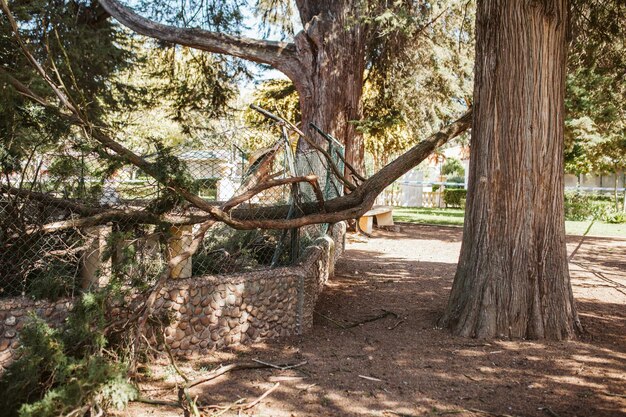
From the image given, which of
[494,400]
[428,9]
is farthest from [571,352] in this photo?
[428,9]

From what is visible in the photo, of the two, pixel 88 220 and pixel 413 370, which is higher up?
pixel 88 220

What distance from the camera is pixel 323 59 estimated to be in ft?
43.4

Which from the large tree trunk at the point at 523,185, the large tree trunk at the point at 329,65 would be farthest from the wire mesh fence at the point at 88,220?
the large tree trunk at the point at 329,65

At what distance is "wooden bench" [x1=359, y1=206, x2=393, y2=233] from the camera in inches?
605

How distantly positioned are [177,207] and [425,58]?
11.2 meters

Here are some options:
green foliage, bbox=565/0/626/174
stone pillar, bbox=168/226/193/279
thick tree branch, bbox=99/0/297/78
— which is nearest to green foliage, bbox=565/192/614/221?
green foliage, bbox=565/0/626/174

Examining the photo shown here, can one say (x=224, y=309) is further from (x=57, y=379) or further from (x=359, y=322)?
(x=57, y=379)

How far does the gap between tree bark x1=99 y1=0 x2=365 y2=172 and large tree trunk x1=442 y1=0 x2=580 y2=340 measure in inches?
279

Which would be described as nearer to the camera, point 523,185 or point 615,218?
point 523,185

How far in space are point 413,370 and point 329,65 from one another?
9423mm

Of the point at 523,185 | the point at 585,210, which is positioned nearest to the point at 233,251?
the point at 523,185

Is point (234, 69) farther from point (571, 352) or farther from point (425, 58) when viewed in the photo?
point (571, 352)

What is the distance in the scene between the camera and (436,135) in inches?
268

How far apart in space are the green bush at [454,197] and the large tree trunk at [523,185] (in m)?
24.4
